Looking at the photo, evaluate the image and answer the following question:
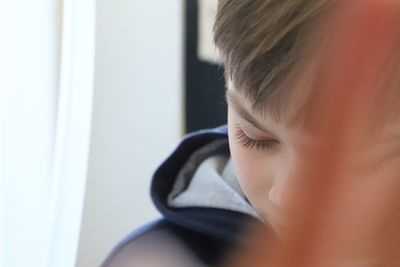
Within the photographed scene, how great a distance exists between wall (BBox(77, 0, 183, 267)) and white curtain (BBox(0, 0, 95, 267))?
0.33 m

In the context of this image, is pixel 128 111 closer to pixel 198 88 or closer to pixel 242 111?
pixel 198 88

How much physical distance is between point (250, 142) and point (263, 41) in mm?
82

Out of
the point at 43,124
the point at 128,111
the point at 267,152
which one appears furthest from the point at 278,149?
the point at 128,111

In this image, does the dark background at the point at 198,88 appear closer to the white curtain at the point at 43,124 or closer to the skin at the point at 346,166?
the white curtain at the point at 43,124

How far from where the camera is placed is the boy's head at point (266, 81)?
0.31m

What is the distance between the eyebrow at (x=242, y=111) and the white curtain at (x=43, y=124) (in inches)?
5.9

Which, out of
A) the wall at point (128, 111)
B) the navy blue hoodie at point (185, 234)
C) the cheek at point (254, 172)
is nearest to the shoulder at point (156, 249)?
the navy blue hoodie at point (185, 234)

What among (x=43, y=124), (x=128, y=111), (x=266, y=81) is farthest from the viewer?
(x=128, y=111)

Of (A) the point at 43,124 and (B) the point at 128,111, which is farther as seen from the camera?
(B) the point at 128,111

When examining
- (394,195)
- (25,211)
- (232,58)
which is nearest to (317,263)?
(394,195)

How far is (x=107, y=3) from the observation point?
842 mm

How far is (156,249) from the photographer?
0.56 metres

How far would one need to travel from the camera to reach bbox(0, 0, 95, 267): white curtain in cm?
46

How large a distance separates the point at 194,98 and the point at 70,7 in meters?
0.47
